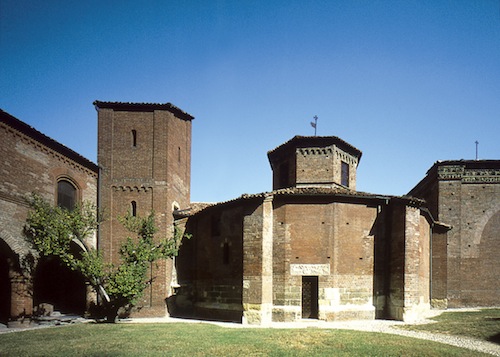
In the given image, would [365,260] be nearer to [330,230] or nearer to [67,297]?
[330,230]

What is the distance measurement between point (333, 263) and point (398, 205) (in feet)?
14.8

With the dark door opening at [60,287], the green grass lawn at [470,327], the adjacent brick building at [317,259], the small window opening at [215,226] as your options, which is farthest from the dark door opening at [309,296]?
the dark door opening at [60,287]

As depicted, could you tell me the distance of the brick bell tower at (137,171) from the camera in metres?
18.9

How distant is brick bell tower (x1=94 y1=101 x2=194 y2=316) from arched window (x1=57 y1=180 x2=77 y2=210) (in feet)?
5.00

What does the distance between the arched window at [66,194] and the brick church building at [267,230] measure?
0.06m

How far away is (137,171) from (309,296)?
1160 cm

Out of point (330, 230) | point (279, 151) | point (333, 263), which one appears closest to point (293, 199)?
point (330, 230)

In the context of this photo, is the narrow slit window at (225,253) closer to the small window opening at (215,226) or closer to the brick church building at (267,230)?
the brick church building at (267,230)

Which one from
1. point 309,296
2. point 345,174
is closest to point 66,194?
point 309,296

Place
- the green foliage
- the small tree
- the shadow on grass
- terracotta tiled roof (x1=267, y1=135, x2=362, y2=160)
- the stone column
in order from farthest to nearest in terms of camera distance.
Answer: terracotta tiled roof (x1=267, y1=135, x2=362, y2=160)
the stone column
the small tree
the green foliage
the shadow on grass

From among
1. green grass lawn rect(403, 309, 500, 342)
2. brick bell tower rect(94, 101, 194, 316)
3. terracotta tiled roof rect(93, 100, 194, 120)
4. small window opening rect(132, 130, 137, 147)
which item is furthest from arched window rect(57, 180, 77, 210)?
green grass lawn rect(403, 309, 500, 342)

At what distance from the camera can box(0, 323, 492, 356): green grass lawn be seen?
9227mm

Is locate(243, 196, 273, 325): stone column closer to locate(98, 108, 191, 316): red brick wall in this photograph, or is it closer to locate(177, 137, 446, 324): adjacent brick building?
locate(177, 137, 446, 324): adjacent brick building

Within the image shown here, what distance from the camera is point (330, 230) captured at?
1656 cm
